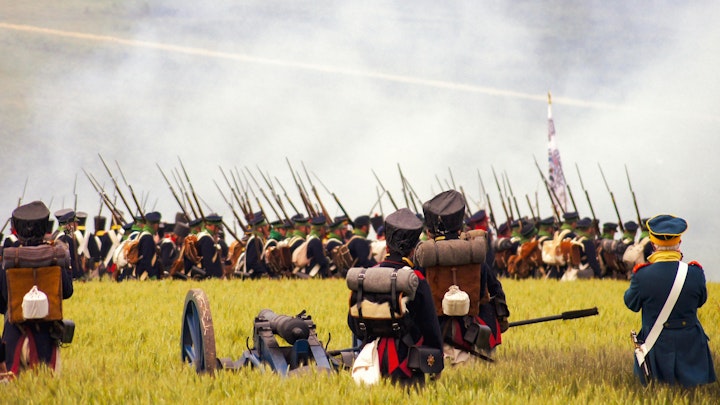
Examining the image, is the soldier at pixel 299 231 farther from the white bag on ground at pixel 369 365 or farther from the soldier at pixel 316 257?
the white bag on ground at pixel 369 365

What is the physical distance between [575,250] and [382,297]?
15.1 meters

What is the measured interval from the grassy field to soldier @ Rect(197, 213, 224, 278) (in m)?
3.37

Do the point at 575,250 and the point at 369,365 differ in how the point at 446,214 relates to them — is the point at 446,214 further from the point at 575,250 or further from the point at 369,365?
the point at 575,250

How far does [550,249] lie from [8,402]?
1598cm

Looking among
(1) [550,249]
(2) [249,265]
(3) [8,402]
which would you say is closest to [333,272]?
(2) [249,265]

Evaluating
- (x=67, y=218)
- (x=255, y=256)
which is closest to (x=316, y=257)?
(x=255, y=256)

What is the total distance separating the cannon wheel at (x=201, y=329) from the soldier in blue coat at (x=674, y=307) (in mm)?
3254

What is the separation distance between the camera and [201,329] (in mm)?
7289

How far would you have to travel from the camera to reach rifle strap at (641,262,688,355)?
6.99 metres

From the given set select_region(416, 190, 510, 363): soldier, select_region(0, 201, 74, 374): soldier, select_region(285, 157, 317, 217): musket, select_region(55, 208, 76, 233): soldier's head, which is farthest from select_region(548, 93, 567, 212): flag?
select_region(0, 201, 74, 374): soldier

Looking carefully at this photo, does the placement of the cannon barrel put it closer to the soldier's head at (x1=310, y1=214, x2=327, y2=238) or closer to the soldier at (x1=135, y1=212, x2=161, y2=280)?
the soldier at (x1=135, y1=212, x2=161, y2=280)

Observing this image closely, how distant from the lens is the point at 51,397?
268 inches

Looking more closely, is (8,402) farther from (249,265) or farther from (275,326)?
(249,265)

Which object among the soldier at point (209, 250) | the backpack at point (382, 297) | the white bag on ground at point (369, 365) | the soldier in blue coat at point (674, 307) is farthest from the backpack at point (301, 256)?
the backpack at point (382, 297)
